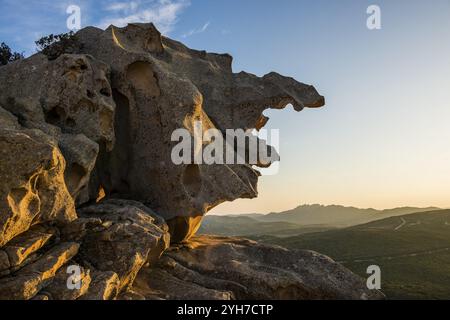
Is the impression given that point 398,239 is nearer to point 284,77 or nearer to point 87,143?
point 284,77

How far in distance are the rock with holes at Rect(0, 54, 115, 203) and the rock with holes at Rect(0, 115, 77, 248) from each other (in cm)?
478

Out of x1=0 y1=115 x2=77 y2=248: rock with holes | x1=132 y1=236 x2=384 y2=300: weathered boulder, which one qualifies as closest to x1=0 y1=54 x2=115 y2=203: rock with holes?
x1=0 y1=115 x2=77 y2=248: rock with holes

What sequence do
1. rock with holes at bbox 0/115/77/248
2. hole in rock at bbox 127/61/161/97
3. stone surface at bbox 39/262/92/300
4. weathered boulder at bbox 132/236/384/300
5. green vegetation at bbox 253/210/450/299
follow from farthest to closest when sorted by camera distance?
1. green vegetation at bbox 253/210/450/299
2. hole in rock at bbox 127/61/161/97
3. weathered boulder at bbox 132/236/384/300
4. stone surface at bbox 39/262/92/300
5. rock with holes at bbox 0/115/77/248

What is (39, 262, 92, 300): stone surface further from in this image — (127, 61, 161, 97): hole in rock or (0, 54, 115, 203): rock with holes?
(127, 61, 161, 97): hole in rock

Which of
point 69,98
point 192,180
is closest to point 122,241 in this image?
point 192,180

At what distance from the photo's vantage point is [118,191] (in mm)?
32219

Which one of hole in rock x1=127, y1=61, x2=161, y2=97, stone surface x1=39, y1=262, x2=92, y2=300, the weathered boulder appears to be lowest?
the weathered boulder

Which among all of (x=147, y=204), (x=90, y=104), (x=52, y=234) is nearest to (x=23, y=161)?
(x=52, y=234)

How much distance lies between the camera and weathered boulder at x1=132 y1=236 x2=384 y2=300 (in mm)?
25078

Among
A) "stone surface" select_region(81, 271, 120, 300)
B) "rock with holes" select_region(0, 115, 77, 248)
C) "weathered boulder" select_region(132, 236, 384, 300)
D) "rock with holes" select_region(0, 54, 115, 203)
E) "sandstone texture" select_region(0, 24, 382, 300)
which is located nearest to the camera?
"rock with holes" select_region(0, 115, 77, 248)

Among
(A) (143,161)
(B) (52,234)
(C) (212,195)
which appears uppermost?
(A) (143,161)

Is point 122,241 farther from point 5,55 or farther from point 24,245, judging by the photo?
point 5,55
